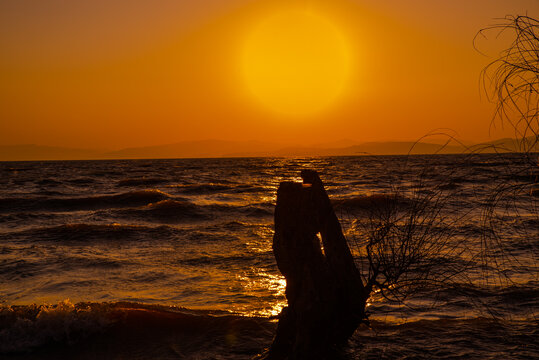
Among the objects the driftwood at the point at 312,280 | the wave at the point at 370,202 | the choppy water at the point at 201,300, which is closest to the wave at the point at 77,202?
the choppy water at the point at 201,300

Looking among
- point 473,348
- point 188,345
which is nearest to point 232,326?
point 188,345

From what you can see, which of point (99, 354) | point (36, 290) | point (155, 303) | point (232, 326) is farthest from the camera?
point (36, 290)

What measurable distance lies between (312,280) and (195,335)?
2.85 meters

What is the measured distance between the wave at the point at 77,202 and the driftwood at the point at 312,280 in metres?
23.3

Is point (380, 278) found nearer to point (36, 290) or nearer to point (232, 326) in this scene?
point (232, 326)

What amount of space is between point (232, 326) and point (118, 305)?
2.08 meters

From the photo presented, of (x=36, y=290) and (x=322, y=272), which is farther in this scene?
(x=36, y=290)

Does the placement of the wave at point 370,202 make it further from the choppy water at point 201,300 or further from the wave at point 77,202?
the wave at point 77,202

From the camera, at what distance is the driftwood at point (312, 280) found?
15.1 ft

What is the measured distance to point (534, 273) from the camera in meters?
9.30

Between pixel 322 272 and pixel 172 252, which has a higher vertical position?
pixel 322 272

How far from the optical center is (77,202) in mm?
27594

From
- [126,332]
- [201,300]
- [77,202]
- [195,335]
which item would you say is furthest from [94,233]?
[77,202]

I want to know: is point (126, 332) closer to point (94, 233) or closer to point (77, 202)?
point (94, 233)
